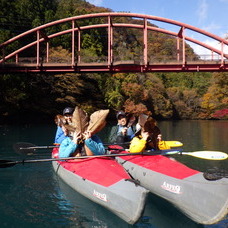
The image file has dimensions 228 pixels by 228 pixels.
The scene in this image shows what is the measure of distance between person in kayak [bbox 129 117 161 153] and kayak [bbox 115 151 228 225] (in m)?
0.41

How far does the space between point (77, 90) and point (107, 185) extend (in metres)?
25.7

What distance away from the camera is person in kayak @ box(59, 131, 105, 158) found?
5477 mm

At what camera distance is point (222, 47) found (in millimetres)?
22094

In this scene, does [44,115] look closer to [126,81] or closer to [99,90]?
[99,90]

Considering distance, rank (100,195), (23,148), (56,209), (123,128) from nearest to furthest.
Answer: (100,195), (56,209), (23,148), (123,128)

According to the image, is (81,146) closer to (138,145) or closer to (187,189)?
(138,145)

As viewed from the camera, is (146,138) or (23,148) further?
(23,148)

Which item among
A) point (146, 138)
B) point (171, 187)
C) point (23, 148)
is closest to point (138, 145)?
point (146, 138)

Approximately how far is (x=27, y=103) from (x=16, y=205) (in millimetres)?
23380

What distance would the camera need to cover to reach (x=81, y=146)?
19.3 feet

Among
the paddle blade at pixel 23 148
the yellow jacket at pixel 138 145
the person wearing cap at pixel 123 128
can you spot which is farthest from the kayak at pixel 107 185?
the person wearing cap at pixel 123 128

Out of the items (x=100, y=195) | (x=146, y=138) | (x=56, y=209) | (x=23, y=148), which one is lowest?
(x=56, y=209)

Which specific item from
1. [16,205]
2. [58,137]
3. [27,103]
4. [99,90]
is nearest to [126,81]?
[99,90]

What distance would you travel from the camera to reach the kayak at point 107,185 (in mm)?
3896
